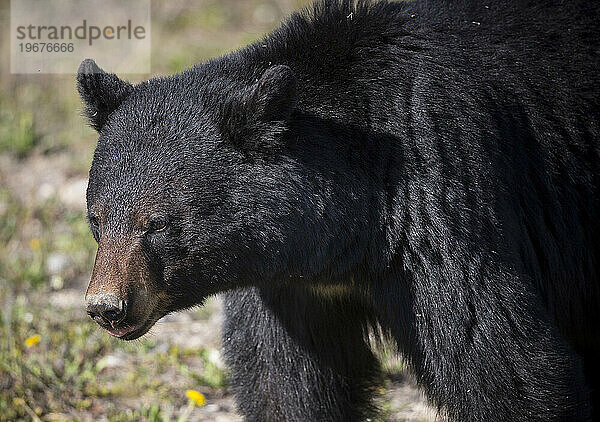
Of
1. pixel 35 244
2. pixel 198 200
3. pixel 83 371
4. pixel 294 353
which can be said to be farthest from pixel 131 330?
pixel 35 244

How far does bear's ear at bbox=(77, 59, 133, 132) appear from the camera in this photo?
11.5 feet

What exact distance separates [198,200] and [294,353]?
973 mm

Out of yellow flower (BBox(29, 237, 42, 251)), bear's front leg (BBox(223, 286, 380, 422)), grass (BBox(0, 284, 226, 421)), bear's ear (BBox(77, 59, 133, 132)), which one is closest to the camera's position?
bear's ear (BBox(77, 59, 133, 132))

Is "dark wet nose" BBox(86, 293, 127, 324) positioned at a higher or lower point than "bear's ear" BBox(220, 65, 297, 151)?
lower

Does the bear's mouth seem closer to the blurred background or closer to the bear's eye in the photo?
the bear's eye

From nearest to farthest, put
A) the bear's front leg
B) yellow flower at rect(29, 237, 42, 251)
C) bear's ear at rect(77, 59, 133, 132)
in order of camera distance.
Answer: bear's ear at rect(77, 59, 133, 132) → the bear's front leg → yellow flower at rect(29, 237, 42, 251)

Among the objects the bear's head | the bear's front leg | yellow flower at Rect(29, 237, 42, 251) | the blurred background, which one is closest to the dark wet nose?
the bear's head

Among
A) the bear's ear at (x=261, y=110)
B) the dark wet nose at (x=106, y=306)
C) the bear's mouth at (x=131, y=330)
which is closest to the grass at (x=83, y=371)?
the bear's mouth at (x=131, y=330)

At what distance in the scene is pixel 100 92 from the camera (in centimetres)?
A: 352

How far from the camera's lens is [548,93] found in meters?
3.73

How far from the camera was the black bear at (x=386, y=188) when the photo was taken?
3305 millimetres

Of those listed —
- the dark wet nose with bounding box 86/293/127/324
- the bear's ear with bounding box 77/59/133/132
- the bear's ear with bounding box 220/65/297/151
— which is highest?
the bear's ear with bounding box 77/59/133/132

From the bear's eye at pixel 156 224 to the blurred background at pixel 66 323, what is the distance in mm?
727

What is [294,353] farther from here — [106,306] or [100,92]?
[100,92]
